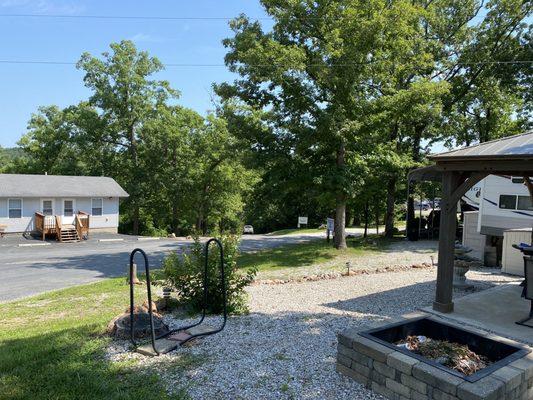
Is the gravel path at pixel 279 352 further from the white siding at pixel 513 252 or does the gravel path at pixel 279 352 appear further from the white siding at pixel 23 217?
the white siding at pixel 23 217

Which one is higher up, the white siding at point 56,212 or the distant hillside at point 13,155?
the distant hillside at point 13,155

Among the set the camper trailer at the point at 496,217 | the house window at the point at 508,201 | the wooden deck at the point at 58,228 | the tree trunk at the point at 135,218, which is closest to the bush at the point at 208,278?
the camper trailer at the point at 496,217

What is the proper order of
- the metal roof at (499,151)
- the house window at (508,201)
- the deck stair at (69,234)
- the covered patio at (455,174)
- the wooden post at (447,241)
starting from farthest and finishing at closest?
1. the deck stair at (69,234)
2. the house window at (508,201)
3. the wooden post at (447,241)
4. the covered patio at (455,174)
5. the metal roof at (499,151)

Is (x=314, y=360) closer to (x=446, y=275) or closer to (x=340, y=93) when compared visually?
(x=446, y=275)

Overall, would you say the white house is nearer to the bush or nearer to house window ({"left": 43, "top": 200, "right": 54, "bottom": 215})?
house window ({"left": 43, "top": 200, "right": 54, "bottom": 215})

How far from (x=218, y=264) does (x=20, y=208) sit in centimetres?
2044

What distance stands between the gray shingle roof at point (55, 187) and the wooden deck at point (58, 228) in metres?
1.39

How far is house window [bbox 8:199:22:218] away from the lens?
73.5 feet

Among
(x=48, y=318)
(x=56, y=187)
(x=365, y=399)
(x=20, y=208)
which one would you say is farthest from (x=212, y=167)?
(x=365, y=399)

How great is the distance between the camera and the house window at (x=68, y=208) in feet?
80.0

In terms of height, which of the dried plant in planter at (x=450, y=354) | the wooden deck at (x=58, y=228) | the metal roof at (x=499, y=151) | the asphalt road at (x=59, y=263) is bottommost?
the asphalt road at (x=59, y=263)

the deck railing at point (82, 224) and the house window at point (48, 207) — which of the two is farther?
the house window at point (48, 207)

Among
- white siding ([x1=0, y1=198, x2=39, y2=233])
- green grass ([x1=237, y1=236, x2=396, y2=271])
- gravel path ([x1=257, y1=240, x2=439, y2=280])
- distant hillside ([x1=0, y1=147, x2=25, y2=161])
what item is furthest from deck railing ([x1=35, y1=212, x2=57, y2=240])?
distant hillside ([x1=0, y1=147, x2=25, y2=161])

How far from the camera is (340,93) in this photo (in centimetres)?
1432
